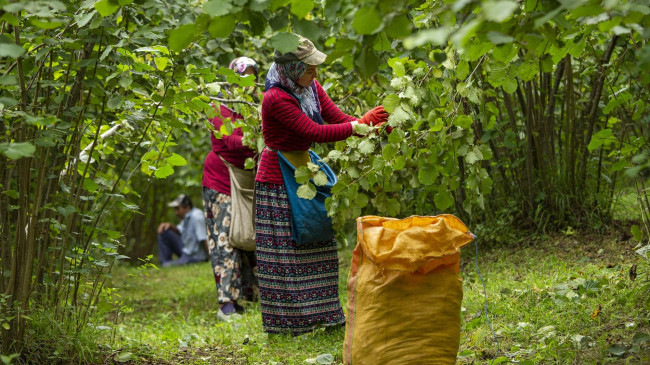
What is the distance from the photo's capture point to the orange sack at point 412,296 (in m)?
2.70

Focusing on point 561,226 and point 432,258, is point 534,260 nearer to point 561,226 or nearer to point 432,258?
point 561,226

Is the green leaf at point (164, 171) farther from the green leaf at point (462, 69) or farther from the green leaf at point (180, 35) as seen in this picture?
the green leaf at point (462, 69)

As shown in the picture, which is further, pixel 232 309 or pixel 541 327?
pixel 232 309

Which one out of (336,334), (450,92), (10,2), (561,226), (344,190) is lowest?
(336,334)

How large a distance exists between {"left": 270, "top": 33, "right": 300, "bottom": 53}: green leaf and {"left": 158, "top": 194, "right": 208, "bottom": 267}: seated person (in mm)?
9945

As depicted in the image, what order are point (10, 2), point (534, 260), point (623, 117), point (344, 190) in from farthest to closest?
point (534, 260), point (623, 117), point (344, 190), point (10, 2)

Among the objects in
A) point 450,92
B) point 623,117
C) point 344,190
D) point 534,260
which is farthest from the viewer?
point 534,260

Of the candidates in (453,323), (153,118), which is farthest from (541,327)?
(153,118)

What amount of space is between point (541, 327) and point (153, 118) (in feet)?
6.76

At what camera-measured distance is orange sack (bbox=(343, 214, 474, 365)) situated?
8.86 ft

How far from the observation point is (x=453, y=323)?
110 inches

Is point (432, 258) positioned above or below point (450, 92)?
below

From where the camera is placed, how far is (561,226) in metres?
5.31

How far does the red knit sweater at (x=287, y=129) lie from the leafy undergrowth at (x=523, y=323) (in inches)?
36.4
